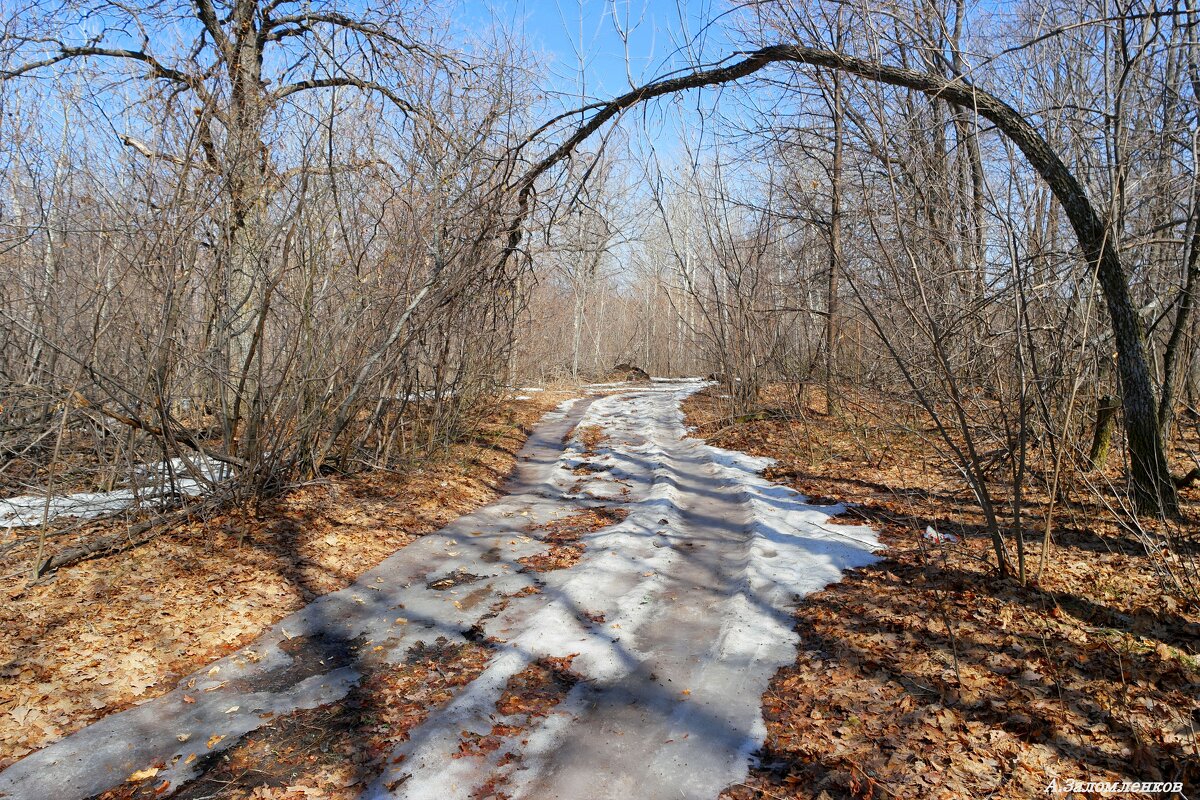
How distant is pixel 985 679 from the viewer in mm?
3268

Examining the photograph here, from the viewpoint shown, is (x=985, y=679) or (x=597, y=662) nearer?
(x=985, y=679)

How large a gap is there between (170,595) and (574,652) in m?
2.74

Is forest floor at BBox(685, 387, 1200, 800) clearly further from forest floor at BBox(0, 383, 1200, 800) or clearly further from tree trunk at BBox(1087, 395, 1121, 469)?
tree trunk at BBox(1087, 395, 1121, 469)

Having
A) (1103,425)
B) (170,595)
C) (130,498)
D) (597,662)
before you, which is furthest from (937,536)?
(130,498)

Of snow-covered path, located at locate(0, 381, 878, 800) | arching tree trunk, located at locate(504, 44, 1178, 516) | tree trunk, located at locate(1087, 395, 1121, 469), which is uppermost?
arching tree trunk, located at locate(504, 44, 1178, 516)

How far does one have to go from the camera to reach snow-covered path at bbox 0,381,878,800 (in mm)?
2773

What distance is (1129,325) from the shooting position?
14.7ft

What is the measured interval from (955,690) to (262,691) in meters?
3.50

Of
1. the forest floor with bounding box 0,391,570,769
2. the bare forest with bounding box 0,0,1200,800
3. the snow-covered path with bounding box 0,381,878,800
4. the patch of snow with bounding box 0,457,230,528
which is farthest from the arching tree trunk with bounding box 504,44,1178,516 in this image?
the patch of snow with bounding box 0,457,230,528

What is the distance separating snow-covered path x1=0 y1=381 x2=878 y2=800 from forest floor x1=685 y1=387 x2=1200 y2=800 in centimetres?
25

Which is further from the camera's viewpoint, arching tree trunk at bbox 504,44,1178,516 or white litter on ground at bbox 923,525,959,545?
white litter on ground at bbox 923,525,959,545

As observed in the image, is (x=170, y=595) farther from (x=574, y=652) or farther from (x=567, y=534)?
(x=567, y=534)

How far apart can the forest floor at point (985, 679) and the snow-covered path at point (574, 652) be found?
9.8 inches

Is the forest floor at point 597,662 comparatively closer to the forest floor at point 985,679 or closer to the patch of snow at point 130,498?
the forest floor at point 985,679
